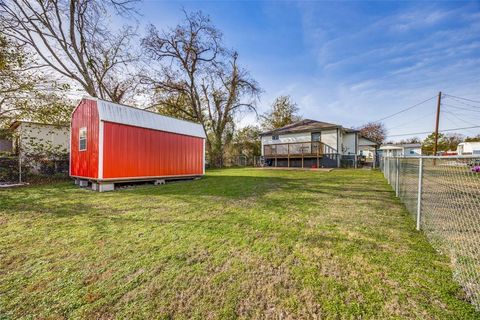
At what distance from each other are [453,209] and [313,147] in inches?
556

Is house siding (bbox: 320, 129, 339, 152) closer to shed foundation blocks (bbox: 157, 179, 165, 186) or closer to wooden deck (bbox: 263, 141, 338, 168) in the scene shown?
wooden deck (bbox: 263, 141, 338, 168)

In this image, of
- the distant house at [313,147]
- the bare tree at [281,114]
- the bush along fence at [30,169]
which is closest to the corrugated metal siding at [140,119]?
the bush along fence at [30,169]

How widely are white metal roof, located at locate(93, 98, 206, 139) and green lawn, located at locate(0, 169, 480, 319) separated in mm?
4220

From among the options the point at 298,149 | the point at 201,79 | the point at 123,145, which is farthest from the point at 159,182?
the point at 201,79

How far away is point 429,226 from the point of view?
316 cm

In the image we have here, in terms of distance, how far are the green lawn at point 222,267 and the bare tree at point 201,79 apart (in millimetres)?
18135

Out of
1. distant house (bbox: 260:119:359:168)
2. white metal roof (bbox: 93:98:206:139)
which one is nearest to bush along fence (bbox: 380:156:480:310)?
white metal roof (bbox: 93:98:206:139)

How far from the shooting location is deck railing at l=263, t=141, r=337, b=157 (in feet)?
57.4

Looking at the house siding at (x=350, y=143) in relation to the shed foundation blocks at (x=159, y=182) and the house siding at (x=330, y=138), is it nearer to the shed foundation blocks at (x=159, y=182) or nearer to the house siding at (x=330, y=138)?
the house siding at (x=330, y=138)

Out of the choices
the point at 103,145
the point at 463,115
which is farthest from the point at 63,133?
the point at 463,115

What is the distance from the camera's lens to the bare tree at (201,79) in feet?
60.1

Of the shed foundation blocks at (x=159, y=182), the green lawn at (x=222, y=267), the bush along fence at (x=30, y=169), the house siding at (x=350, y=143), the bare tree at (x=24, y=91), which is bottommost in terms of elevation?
the green lawn at (x=222, y=267)

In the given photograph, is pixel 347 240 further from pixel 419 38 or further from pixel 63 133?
pixel 63 133

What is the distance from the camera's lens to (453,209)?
382 centimetres
